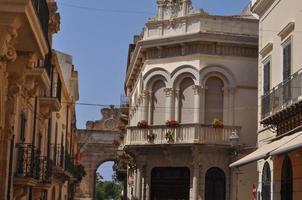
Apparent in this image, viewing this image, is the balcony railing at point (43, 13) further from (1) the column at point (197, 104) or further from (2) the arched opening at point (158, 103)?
(2) the arched opening at point (158, 103)

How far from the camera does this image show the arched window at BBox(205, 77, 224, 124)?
1182 inches

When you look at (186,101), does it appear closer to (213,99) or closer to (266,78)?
(213,99)

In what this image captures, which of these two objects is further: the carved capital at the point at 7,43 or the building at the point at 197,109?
the building at the point at 197,109

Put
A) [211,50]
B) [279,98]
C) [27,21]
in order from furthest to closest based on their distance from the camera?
[211,50] → [279,98] → [27,21]

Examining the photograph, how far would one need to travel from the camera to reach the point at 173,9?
31.3m

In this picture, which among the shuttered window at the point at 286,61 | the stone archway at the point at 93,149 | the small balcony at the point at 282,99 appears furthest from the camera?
the stone archway at the point at 93,149

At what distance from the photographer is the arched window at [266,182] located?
20403 mm

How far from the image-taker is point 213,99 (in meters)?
30.2

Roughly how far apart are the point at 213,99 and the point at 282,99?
40.0 ft

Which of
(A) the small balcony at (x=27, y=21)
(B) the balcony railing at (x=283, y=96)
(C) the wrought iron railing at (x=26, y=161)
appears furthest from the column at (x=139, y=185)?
(A) the small balcony at (x=27, y=21)

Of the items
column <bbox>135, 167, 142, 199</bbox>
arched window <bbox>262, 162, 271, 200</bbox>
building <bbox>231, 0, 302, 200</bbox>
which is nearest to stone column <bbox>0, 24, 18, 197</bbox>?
building <bbox>231, 0, 302, 200</bbox>

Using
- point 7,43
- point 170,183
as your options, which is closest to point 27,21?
point 7,43

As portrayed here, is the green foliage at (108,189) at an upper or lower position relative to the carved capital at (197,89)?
lower

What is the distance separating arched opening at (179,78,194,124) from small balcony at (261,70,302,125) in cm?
1017
